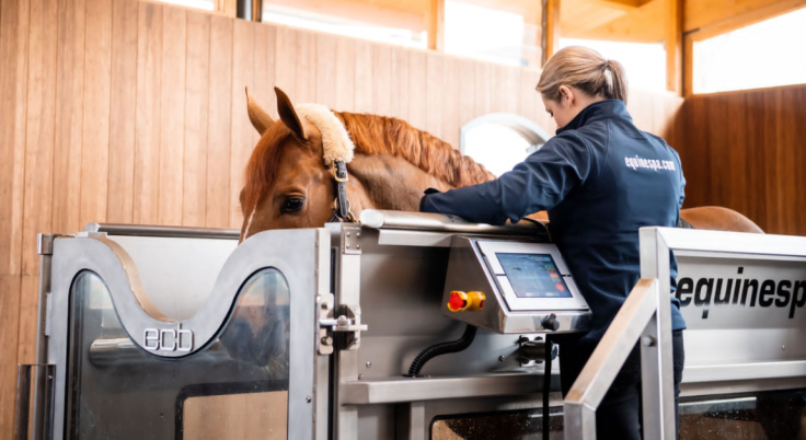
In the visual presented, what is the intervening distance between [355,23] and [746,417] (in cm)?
428

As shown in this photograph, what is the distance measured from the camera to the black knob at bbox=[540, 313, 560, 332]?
4.83ft

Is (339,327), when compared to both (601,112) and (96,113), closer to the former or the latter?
(601,112)

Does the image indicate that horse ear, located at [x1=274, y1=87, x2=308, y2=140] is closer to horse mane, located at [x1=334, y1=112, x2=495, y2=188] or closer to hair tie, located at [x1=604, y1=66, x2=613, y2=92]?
horse mane, located at [x1=334, y1=112, x2=495, y2=188]

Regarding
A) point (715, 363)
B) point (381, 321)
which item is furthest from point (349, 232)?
point (715, 363)

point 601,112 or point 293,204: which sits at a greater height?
point 601,112

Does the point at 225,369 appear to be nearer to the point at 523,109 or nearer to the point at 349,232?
the point at 349,232

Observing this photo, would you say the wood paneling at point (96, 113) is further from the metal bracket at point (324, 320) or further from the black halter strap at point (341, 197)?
the metal bracket at point (324, 320)

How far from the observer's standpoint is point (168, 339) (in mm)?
1686

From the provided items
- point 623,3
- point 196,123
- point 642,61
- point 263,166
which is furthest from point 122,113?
point 642,61

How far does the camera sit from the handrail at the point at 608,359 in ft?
4.12

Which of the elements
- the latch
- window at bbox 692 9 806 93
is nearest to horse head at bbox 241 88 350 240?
the latch

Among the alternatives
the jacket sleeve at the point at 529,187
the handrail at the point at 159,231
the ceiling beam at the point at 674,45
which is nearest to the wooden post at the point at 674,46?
the ceiling beam at the point at 674,45

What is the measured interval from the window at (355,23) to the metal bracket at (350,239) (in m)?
4.13

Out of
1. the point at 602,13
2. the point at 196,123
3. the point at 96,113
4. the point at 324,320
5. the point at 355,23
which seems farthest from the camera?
the point at 602,13
